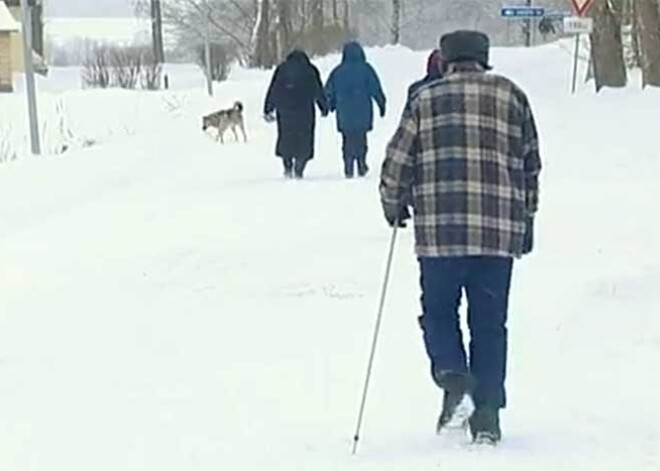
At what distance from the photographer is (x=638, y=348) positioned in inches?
351

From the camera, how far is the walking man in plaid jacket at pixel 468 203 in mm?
6535

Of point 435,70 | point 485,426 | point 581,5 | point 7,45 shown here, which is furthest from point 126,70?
point 485,426

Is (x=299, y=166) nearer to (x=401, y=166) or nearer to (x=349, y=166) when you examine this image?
(x=349, y=166)

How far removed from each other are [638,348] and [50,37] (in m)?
98.6

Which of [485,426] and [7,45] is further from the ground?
[485,426]

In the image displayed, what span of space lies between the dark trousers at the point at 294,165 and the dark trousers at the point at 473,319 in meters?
12.6

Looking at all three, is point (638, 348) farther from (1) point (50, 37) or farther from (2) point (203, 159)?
(1) point (50, 37)

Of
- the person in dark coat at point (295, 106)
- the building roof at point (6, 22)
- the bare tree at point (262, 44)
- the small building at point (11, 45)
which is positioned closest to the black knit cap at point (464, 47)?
the person in dark coat at point (295, 106)

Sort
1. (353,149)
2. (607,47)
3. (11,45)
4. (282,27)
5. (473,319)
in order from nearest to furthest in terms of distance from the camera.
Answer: (473,319)
(353,149)
(607,47)
(282,27)
(11,45)

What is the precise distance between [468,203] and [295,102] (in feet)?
42.9

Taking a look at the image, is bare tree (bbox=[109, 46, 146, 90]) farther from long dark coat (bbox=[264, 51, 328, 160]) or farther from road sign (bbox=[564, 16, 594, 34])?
long dark coat (bbox=[264, 51, 328, 160])

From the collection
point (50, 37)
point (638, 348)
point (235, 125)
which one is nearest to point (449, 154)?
point (638, 348)

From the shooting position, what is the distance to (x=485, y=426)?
6.71 metres

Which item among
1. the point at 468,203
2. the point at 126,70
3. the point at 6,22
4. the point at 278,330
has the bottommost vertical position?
the point at 126,70
